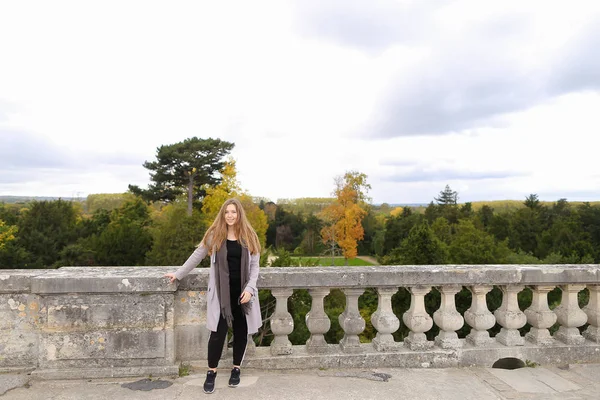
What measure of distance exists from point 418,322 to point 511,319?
909mm

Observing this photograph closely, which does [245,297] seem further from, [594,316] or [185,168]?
[185,168]

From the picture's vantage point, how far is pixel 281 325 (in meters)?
3.77

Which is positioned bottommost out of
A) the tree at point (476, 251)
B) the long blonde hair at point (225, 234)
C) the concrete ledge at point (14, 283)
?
the tree at point (476, 251)

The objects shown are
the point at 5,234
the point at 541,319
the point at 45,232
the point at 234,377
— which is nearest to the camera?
the point at 234,377

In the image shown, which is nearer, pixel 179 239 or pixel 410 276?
pixel 410 276

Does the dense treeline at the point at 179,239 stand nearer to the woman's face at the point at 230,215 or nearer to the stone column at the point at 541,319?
the stone column at the point at 541,319

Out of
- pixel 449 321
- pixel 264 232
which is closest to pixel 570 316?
pixel 449 321

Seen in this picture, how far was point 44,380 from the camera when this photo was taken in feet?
11.0

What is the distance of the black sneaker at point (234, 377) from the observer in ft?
10.9

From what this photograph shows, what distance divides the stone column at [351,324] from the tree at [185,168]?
35.2m

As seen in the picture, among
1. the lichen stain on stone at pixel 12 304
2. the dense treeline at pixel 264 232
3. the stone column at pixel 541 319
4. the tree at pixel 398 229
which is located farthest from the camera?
the tree at pixel 398 229

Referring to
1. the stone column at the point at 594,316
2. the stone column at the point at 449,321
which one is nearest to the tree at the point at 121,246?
the stone column at the point at 449,321

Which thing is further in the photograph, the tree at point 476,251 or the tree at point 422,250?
the tree at point 476,251

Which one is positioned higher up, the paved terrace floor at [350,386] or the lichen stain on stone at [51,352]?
the lichen stain on stone at [51,352]
